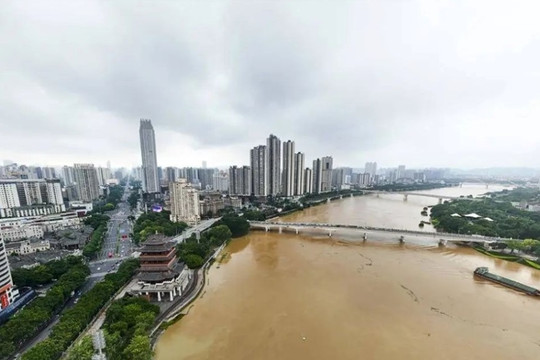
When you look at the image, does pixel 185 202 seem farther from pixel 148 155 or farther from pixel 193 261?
pixel 148 155

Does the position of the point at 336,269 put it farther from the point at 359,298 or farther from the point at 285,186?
the point at 285,186

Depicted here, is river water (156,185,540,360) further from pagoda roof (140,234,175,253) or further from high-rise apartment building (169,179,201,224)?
high-rise apartment building (169,179,201,224)

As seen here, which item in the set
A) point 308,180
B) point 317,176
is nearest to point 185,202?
point 308,180

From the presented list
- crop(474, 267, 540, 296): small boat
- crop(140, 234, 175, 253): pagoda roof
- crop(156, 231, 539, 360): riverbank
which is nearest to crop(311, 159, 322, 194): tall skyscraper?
crop(156, 231, 539, 360): riverbank

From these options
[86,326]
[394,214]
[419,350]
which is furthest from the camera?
[394,214]

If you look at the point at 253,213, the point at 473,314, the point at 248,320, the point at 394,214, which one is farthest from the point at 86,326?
the point at 394,214

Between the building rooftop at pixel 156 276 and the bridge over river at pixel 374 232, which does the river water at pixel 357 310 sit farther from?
the building rooftop at pixel 156 276
